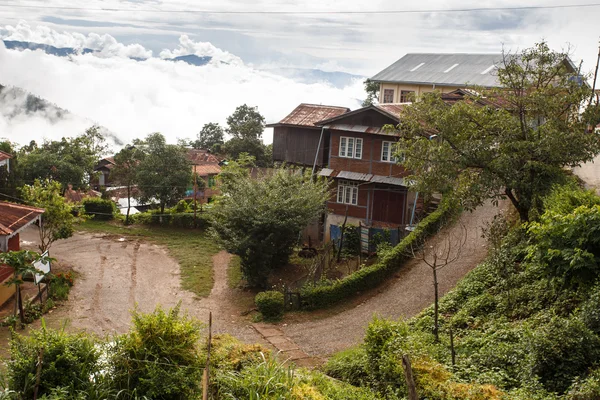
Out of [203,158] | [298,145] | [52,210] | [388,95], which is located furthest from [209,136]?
[52,210]

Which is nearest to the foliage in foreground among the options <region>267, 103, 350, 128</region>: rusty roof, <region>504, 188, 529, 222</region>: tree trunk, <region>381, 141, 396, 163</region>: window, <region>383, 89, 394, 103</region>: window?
<region>504, 188, 529, 222</region>: tree trunk

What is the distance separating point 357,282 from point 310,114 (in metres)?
13.6

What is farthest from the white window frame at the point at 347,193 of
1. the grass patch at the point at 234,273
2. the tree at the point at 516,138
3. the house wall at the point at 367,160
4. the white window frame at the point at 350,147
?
the tree at the point at 516,138

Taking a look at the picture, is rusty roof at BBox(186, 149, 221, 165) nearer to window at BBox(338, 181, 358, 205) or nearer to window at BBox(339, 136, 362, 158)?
window at BBox(338, 181, 358, 205)

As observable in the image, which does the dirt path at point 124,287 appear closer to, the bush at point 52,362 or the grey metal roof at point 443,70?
the bush at point 52,362

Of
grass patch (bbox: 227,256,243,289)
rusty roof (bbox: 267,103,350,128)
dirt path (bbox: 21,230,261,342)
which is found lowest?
dirt path (bbox: 21,230,261,342)

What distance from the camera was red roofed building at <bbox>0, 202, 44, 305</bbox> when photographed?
18266mm

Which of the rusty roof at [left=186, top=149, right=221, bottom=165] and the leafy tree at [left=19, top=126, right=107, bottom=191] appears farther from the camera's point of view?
the rusty roof at [left=186, top=149, right=221, bottom=165]

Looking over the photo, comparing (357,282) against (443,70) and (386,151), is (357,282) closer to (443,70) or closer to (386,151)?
(386,151)

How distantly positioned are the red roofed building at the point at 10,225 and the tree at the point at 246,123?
3544 centimetres

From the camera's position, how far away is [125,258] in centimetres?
2881

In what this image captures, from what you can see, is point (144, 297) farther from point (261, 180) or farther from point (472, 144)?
point (472, 144)

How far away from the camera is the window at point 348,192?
97.9 feet

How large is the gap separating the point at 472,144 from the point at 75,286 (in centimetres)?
1641
